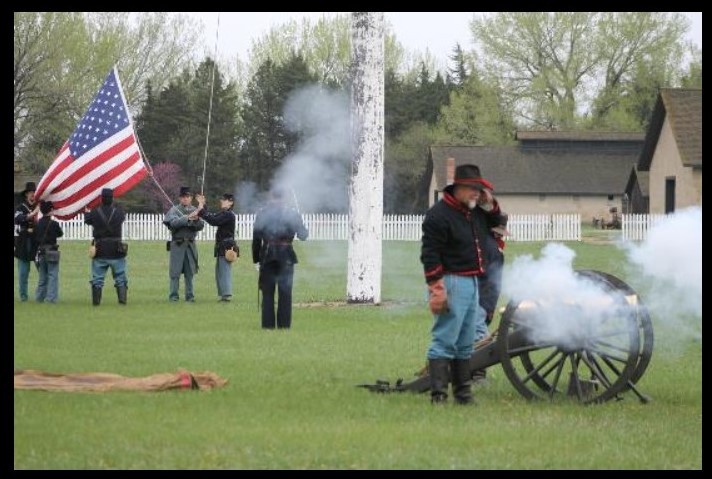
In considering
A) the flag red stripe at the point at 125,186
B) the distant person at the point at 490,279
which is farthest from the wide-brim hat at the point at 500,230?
the flag red stripe at the point at 125,186

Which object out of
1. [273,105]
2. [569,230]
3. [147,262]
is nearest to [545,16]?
[569,230]

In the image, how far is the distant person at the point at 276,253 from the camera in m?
16.3

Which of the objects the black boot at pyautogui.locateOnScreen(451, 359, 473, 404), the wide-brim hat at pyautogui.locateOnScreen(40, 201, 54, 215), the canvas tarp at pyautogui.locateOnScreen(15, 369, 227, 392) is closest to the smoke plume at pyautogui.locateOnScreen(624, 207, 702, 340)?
the black boot at pyautogui.locateOnScreen(451, 359, 473, 404)

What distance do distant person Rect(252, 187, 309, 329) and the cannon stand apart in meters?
5.50

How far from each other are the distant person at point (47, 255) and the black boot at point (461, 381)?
438 inches

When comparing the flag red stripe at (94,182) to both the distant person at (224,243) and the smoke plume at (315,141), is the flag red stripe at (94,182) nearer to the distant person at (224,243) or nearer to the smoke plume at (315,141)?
the distant person at (224,243)

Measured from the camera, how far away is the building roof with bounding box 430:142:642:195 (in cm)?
7094

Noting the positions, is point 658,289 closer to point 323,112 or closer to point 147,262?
point 323,112

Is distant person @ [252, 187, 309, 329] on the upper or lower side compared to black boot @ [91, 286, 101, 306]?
upper

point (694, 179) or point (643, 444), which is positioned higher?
point (694, 179)

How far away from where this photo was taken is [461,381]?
10.5 meters

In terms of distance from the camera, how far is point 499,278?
12.0 metres

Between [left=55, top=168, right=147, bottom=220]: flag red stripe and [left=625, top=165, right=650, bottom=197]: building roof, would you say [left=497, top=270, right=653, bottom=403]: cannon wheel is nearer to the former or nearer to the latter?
[left=55, top=168, right=147, bottom=220]: flag red stripe

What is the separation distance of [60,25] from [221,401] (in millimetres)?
45570
